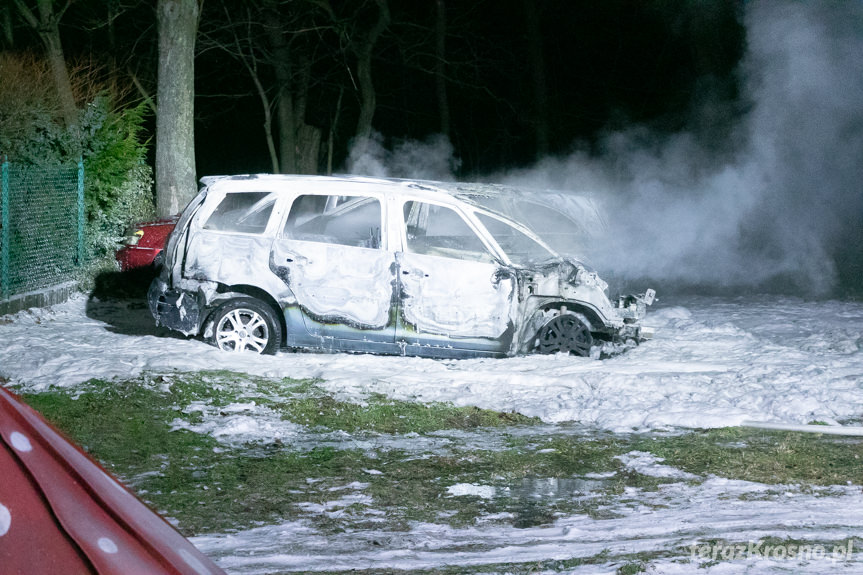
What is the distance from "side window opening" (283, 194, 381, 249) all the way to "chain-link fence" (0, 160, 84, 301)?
14.3 feet

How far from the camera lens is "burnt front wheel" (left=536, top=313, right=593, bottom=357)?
9.55 metres

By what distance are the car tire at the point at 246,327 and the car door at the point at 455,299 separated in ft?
4.10

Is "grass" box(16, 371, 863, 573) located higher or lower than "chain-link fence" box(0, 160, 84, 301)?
lower

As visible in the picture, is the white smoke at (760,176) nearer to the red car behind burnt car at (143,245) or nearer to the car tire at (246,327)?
the car tire at (246,327)

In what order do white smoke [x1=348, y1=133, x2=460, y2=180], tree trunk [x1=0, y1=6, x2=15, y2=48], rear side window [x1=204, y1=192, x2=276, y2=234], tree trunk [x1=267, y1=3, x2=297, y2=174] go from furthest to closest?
white smoke [x1=348, y1=133, x2=460, y2=180] → tree trunk [x1=267, y1=3, x2=297, y2=174] → tree trunk [x1=0, y1=6, x2=15, y2=48] → rear side window [x1=204, y1=192, x2=276, y2=234]

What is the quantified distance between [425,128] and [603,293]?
966 inches

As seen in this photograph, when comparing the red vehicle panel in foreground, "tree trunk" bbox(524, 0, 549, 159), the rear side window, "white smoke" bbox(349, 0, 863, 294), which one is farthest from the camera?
"tree trunk" bbox(524, 0, 549, 159)

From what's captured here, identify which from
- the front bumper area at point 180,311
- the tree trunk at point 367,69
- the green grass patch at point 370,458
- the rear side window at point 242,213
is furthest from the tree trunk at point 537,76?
the green grass patch at point 370,458

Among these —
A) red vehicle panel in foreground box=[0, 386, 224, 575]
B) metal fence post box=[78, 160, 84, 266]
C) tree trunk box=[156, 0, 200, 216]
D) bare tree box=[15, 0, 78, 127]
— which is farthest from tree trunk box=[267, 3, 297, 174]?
red vehicle panel in foreground box=[0, 386, 224, 575]

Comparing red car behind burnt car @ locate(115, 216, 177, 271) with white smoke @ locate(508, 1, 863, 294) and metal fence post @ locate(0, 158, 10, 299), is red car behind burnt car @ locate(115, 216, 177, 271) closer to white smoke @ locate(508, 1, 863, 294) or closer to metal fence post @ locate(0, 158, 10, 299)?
metal fence post @ locate(0, 158, 10, 299)

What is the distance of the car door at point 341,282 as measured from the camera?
9289mm

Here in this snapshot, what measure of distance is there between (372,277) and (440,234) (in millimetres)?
884

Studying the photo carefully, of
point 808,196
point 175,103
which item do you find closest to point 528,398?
point 175,103

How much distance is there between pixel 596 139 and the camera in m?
32.2
